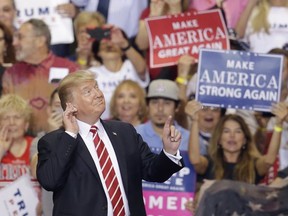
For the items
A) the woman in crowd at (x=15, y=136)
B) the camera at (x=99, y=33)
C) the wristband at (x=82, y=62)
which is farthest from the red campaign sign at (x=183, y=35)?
the woman in crowd at (x=15, y=136)

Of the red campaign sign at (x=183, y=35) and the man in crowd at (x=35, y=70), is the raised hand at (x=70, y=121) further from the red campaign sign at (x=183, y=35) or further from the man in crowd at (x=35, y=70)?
the red campaign sign at (x=183, y=35)

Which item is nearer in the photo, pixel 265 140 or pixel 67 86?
pixel 67 86

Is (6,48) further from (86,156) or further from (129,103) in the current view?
(86,156)

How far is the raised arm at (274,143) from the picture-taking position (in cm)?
774

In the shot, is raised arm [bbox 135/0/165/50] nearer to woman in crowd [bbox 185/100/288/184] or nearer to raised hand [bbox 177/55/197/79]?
raised hand [bbox 177/55/197/79]

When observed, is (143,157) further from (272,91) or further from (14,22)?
(14,22)

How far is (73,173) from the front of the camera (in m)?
5.16

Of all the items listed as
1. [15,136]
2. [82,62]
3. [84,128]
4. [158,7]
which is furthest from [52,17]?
[84,128]

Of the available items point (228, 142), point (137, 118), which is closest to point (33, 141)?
point (137, 118)

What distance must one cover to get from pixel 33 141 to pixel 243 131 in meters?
1.69

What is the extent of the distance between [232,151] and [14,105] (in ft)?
5.85

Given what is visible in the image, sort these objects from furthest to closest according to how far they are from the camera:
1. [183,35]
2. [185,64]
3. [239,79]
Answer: [183,35] < [185,64] < [239,79]

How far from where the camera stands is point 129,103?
8.22m

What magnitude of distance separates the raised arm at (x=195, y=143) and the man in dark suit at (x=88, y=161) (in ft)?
8.01
